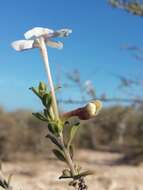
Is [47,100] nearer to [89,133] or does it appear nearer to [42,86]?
[42,86]

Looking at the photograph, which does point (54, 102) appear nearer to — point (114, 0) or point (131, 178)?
point (114, 0)

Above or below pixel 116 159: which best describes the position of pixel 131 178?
below

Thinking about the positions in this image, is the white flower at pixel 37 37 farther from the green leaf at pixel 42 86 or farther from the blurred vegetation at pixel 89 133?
the blurred vegetation at pixel 89 133

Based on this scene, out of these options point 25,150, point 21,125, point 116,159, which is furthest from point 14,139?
point 116,159

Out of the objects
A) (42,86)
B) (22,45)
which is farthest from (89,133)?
(22,45)

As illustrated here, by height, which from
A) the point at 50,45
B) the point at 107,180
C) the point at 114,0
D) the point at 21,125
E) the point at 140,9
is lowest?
the point at 50,45

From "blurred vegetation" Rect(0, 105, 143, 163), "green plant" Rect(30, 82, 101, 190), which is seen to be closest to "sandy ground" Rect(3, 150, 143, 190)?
"blurred vegetation" Rect(0, 105, 143, 163)
